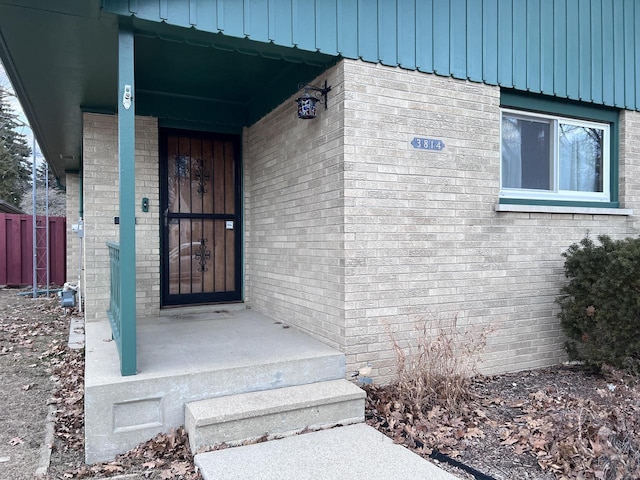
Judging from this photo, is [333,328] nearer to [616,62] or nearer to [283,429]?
[283,429]

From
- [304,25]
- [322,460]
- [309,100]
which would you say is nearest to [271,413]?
[322,460]

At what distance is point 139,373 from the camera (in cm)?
362

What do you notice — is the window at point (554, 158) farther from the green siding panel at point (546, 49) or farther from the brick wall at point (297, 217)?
the brick wall at point (297, 217)

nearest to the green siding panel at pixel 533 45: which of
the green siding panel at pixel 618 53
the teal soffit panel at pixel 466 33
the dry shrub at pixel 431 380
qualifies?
the teal soffit panel at pixel 466 33

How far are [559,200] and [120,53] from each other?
4598mm

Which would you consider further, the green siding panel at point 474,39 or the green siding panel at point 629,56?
the green siding panel at point 629,56

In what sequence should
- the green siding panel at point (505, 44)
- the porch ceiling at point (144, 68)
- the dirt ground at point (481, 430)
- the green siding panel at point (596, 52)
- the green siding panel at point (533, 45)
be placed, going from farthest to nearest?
the green siding panel at point (596, 52), the green siding panel at point (533, 45), the green siding panel at point (505, 44), the porch ceiling at point (144, 68), the dirt ground at point (481, 430)

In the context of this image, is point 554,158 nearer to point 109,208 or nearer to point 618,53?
point 618,53

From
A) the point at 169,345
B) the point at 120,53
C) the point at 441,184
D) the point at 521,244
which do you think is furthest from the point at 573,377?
the point at 120,53

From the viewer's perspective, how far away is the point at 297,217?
5.19 meters

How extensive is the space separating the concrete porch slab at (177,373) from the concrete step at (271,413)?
0.11 meters

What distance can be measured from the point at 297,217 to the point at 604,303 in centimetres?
307

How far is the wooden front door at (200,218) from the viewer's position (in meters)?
6.25

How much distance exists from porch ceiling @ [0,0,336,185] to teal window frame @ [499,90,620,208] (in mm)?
2159
